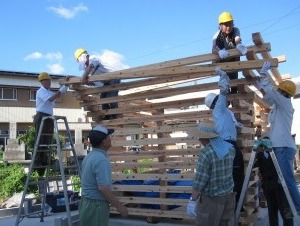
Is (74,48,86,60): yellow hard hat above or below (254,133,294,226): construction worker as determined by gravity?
above

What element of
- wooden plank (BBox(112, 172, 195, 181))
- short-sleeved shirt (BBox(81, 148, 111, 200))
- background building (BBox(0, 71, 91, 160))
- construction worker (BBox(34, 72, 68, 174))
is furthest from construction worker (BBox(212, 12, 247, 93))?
background building (BBox(0, 71, 91, 160))

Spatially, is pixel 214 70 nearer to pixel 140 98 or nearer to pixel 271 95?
pixel 271 95

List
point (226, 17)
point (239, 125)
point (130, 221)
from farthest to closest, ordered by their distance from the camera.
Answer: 1. point (130, 221)
2. point (226, 17)
3. point (239, 125)

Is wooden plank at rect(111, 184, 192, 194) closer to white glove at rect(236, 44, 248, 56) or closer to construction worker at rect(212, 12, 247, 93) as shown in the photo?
construction worker at rect(212, 12, 247, 93)

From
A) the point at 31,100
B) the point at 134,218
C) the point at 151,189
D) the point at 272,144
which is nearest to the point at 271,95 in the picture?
the point at 272,144

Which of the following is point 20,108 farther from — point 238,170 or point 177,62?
point 238,170

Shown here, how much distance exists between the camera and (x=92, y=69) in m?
6.92

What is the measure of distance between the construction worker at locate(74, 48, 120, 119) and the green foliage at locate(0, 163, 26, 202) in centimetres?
530

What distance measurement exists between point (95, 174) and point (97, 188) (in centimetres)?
16

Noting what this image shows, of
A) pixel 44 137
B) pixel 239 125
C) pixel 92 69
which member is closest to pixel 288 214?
pixel 239 125

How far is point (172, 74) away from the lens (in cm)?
573

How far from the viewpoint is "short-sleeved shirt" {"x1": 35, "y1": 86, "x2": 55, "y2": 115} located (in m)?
7.46

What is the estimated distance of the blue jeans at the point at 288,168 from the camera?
17.5 feet

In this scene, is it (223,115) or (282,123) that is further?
(282,123)
